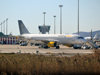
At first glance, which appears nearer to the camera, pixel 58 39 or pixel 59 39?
pixel 59 39

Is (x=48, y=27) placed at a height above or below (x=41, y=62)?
above

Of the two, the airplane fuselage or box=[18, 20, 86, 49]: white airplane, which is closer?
box=[18, 20, 86, 49]: white airplane

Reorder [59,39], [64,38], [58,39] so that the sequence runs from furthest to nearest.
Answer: [58,39] < [59,39] < [64,38]

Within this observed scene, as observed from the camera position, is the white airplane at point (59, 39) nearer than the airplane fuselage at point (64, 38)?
Yes

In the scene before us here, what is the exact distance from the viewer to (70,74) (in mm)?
12062

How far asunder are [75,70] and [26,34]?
49347mm

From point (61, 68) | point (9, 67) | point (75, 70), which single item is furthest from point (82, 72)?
point (9, 67)

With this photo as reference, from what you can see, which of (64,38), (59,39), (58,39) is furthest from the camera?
(58,39)

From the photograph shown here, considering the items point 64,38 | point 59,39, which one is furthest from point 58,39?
point 64,38

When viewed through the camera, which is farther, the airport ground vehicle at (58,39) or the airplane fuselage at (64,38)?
the airplane fuselage at (64,38)

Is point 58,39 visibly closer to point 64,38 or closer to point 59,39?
point 59,39

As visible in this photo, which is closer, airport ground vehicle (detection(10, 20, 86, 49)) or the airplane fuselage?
airport ground vehicle (detection(10, 20, 86, 49))

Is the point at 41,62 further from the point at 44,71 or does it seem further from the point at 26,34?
the point at 26,34

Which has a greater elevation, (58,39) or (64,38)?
(64,38)
